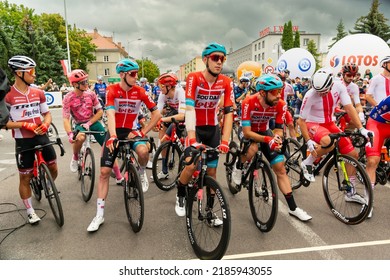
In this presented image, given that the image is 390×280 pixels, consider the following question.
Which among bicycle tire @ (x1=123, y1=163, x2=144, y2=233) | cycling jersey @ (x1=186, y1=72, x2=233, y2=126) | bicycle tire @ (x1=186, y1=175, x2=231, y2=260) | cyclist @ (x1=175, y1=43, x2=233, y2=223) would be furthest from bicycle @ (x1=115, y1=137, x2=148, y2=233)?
cycling jersey @ (x1=186, y1=72, x2=233, y2=126)

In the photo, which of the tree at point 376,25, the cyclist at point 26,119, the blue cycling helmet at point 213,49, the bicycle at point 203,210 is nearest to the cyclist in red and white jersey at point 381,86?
the blue cycling helmet at point 213,49

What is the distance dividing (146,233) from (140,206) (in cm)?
44

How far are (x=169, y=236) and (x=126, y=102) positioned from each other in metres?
2.00

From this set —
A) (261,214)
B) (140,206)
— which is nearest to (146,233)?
(140,206)

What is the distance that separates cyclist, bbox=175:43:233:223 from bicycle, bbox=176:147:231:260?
8 cm

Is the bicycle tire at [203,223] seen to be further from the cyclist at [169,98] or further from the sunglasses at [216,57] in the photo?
the cyclist at [169,98]

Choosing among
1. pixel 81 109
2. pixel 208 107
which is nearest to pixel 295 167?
pixel 208 107

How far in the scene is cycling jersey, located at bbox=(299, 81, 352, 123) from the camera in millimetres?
4352

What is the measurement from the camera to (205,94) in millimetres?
3676

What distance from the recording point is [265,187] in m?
3.87

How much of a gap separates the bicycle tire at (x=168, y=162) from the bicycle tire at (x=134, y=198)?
4.54ft

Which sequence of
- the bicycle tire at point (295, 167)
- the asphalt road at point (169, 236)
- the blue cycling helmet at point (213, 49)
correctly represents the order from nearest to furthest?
the asphalt road at point (169, 236) → the blue cycling helmet at point (213, 49) → the bicycle tire at point (295, 167)

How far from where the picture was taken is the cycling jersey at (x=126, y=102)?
3.87 m

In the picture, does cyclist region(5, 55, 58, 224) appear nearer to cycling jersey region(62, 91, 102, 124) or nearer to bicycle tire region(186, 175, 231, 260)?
cycling jersey region(62, 91, 102, 124)
